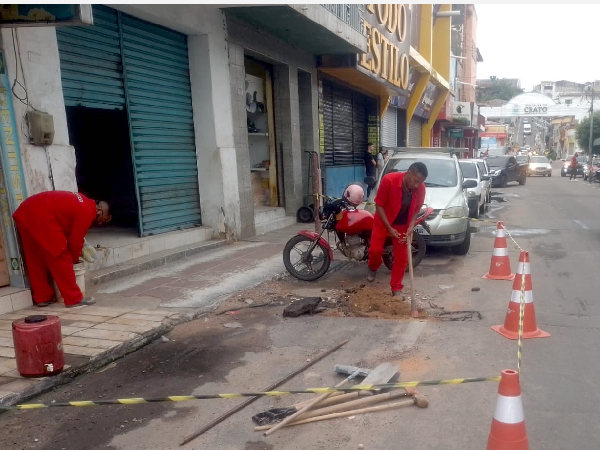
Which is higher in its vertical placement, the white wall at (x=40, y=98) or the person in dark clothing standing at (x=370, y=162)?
the white wall at (x=40, y=98)

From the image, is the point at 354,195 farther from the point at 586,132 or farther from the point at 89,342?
the point at 586,132

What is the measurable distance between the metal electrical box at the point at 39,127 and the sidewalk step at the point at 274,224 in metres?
5.41

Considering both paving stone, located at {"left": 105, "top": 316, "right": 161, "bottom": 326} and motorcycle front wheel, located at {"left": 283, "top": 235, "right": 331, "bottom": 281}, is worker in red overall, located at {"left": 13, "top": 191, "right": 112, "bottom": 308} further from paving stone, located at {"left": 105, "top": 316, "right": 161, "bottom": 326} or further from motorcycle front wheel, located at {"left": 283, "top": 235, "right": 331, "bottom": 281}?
motorcycle front wheel, located at {"left": 283, "top": 235, "right": 331, "bottom": 281}

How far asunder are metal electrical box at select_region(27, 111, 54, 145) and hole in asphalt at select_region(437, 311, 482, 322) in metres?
4.88

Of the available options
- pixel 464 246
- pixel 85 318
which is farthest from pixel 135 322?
pixel 464 246

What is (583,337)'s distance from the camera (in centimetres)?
480

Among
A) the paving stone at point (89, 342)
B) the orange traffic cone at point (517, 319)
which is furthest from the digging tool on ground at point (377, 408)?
the paving stone at point (89, 342)

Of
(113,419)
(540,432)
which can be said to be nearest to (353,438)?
(540,432)

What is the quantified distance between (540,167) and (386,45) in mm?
28319

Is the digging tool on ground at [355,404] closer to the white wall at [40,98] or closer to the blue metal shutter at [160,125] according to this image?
the white wall at [40,98]

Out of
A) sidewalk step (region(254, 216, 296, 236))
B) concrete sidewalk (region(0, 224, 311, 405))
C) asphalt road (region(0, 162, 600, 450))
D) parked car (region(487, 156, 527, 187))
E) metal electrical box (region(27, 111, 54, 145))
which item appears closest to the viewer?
asphalt road (region(0, 162, 600, 450))

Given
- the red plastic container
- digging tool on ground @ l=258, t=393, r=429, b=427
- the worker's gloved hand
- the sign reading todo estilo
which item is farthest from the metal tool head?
the sign reading todo estilo

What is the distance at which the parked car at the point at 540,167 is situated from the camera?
38344 millimetres

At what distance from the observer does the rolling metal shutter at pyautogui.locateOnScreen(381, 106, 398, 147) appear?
22.4 meters
